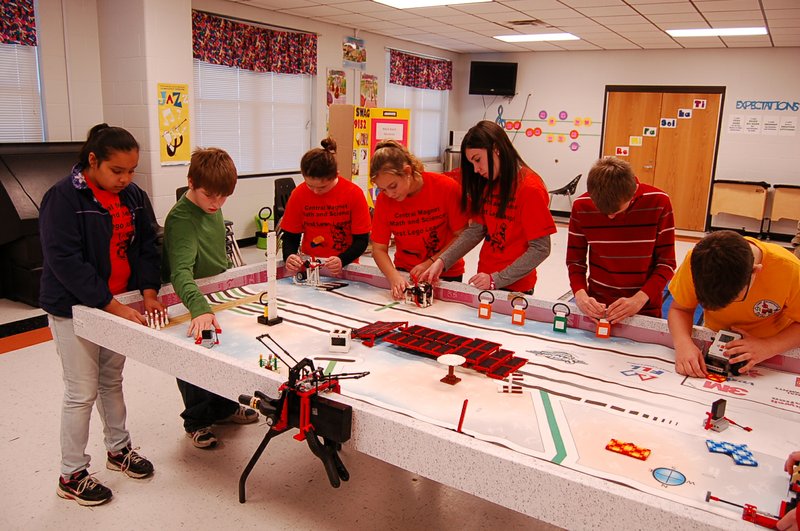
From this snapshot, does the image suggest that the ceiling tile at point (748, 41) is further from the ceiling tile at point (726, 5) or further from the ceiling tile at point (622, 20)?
the ceiling tile at point (726, 5)

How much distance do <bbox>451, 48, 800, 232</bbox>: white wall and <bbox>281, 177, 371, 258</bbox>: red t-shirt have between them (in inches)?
315

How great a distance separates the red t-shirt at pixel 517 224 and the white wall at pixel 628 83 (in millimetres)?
7911

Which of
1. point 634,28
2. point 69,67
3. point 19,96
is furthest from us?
point 634,28

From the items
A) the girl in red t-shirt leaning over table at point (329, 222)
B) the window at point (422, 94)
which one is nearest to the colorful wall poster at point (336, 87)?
the window at point (422, 94)

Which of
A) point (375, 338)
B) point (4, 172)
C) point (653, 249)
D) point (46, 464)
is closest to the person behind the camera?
point (375, 338)

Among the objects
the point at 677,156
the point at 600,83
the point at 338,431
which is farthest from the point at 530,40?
the point at 338,431

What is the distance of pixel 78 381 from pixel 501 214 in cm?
175

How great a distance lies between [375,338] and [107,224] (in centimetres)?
106

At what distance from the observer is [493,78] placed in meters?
10.4

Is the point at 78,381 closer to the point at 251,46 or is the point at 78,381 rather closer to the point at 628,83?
the point at 251,46

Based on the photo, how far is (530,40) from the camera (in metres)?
8.72

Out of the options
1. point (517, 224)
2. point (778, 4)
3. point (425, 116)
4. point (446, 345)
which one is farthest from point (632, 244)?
point (425, 116)

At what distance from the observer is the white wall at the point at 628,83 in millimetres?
8617

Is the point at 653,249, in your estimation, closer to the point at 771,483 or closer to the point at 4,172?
the point at 771,483
